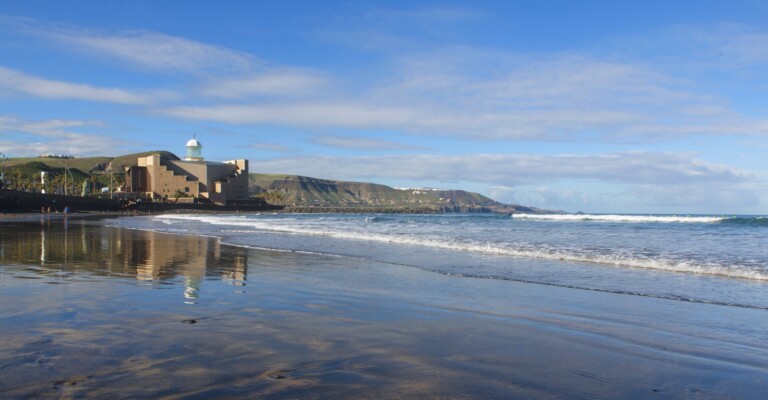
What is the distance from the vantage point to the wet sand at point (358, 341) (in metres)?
4.68

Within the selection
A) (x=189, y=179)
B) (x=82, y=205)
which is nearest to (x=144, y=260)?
(x=82, y=205)

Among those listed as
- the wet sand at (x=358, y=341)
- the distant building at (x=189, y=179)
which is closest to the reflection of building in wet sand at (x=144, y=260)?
the wet sand at (x=358, y=341)

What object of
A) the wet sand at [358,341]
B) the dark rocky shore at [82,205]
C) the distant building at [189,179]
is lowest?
the wet sand at [358,341]

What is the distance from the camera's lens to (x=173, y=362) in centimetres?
514

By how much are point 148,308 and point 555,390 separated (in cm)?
574

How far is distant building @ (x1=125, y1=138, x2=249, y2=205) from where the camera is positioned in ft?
437

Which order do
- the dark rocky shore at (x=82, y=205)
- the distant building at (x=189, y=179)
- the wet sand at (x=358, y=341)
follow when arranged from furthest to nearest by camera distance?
1. the distant building at (x=189, y=179)
2. the dark rocky shore at (x=82, y=205)
3. the wet sand at (x=358, y=341)

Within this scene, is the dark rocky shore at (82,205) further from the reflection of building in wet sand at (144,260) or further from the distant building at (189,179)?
the reflection of building in wet sand at (144,260)

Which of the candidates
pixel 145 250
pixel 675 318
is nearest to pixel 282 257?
pixel 145 250

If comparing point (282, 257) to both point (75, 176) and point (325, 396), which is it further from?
point (75, 176)

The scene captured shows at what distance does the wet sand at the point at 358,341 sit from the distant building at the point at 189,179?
12868cm

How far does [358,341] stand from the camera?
6262 millimetres

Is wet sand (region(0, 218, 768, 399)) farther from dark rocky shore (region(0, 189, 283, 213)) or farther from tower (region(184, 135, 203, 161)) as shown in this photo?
tower (region(184, 135, 203, 161))

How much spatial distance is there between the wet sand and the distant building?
12868 centimetres
